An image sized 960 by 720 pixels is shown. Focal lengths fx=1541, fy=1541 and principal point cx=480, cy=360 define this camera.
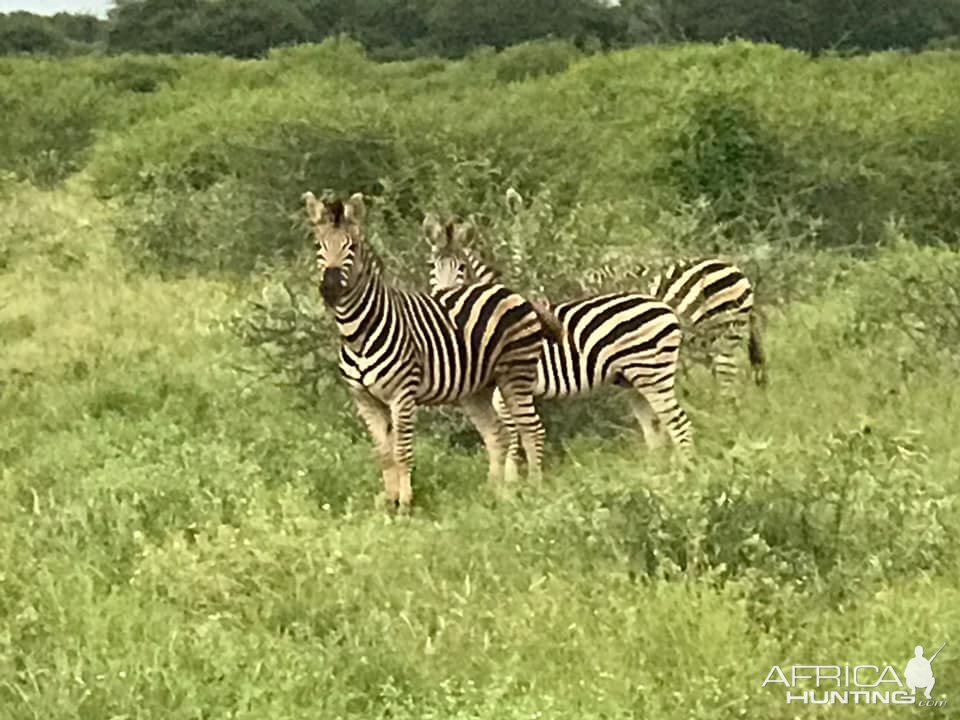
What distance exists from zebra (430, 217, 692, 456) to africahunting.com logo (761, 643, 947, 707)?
2768mm

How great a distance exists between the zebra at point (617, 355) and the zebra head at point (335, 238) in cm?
114

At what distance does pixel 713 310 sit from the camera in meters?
8.34

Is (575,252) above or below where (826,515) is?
above

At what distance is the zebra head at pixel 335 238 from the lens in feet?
20.9

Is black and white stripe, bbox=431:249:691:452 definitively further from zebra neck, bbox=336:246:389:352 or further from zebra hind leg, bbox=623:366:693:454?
zebra neck, bbox=336:246:389:352

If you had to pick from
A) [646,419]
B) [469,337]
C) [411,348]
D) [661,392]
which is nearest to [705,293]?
[646,419]

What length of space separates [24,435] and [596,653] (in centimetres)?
412

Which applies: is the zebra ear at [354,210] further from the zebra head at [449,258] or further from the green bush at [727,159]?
the green bush at [727,159]

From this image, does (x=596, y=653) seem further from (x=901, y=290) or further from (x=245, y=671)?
(x=901, y=290)

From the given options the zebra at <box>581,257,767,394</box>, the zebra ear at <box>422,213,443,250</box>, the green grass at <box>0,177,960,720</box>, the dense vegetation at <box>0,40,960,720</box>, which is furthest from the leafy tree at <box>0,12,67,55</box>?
the green grass at <box>0,177,960,720</box>

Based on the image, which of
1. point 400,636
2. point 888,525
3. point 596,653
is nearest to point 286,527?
point 400,636

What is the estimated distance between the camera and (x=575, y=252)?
28.6ft

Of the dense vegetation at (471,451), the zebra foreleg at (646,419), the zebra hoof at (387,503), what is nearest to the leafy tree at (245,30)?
the dense vegetation at (471,451)

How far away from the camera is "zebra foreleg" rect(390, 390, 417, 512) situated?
6.48 meters
